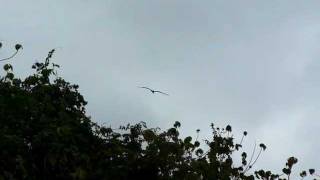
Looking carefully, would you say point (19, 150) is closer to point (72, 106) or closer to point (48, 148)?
point (48, 148)

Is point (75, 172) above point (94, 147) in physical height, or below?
below

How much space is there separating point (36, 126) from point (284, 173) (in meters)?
3.99

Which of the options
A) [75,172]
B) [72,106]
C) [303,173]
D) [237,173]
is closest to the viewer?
[75,172]

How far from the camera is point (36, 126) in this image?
970 centimetres

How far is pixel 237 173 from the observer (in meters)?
10.3

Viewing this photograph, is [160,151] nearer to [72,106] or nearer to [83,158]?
[83,158]

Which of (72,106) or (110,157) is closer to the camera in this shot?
(110,157)

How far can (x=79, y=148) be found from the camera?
980cm

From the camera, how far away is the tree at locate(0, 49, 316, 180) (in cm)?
913

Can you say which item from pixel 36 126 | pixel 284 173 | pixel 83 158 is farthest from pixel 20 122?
pixel 284 173

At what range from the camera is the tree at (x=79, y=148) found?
9.13 m

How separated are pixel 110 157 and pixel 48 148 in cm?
116

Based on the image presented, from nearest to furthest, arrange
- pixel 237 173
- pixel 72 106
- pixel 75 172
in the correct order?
pixel 75 172
pixel 237 173
pixel 72 106

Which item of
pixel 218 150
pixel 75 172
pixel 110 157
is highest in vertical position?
pixel 218 150
